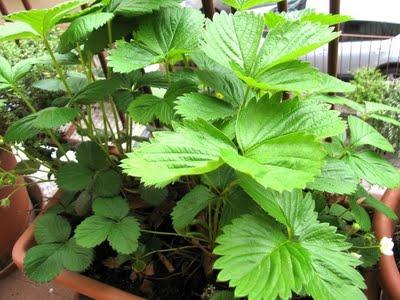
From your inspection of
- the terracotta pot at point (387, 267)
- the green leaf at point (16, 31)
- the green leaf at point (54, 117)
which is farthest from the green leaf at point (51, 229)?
the terracotta pot at point (387, 267)

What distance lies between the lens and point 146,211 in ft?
2.93

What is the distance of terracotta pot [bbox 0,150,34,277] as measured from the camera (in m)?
1.07

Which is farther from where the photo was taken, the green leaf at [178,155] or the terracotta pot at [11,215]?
the terracotta pot at [11,215]

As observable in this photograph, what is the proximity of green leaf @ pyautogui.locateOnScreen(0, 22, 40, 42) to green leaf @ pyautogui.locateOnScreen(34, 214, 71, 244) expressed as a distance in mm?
347

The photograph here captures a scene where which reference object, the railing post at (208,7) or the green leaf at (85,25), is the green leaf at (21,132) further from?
the railing post at (208,7)

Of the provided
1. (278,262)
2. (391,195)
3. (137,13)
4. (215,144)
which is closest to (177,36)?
(137,13)

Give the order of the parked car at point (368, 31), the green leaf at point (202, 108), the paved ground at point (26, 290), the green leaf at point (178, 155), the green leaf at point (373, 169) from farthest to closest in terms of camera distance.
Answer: the parked car at point (368, 31), the paved ground at point (26, 290), the green leaf at point (373, 169), the green leaf at point (202, 108), the green leaf at point (178, 155)

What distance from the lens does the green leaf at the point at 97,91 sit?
731 mm

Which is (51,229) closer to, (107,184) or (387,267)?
(107,184)

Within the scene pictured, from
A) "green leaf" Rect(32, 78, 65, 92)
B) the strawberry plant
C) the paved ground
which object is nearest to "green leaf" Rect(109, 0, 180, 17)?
the strawberry plant

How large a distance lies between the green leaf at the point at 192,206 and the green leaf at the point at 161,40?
0.20 meters

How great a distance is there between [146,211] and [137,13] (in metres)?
0.43

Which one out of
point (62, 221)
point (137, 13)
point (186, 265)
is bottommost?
point (186, 265)

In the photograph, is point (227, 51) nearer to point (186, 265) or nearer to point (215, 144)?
point (215, 144)
